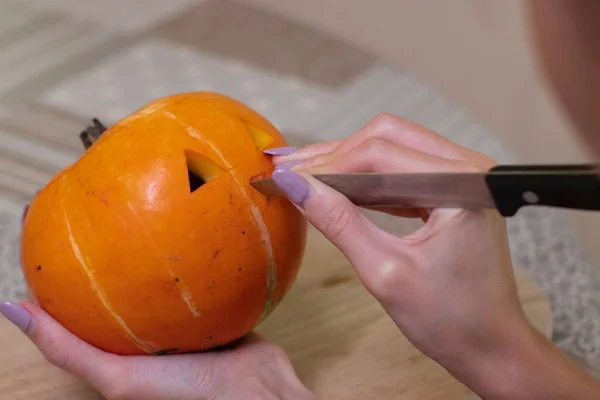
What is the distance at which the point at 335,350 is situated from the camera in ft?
3.21

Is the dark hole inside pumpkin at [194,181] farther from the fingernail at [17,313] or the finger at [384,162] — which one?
the fingernail at [17,313]

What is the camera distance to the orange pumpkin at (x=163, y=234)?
2.41ft

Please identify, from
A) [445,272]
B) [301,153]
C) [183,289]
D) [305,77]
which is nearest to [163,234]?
[183,289]

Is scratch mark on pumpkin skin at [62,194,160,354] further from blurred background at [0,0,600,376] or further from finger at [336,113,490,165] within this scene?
blurred background at [0,0,600,376]

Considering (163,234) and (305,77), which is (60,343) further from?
(305,77)

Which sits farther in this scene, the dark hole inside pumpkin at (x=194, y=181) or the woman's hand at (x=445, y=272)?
the dark hole inside pumpkin at (x=194, y=181)

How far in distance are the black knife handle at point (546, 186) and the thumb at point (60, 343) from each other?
18.9 inches

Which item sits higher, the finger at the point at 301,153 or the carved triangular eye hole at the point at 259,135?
the carved triangular eye hole at the point at 259,135

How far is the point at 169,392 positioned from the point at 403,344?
32cm

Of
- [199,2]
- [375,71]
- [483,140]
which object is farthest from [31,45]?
[483,140]

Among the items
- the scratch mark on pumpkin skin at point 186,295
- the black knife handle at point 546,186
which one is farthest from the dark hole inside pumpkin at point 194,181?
the black knife handle at point 546,186

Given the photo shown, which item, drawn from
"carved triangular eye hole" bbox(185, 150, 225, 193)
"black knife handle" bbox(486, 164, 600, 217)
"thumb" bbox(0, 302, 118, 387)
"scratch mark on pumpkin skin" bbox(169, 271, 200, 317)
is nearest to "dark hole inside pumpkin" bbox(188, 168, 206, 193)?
"carved triangular eye hole" bbox(185, 150, 225, 193)

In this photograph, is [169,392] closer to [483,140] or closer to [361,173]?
[361,173]

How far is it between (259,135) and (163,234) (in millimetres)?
172
